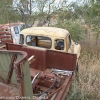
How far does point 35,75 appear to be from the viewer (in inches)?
111

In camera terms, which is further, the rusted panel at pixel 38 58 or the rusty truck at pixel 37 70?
the rusted panel at pixel 38 58

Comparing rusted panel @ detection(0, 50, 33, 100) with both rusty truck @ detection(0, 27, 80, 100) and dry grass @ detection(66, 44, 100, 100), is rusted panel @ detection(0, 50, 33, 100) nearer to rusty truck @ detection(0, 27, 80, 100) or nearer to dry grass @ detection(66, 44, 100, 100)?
rusty truck @ detection(0, 27, 80, 100)

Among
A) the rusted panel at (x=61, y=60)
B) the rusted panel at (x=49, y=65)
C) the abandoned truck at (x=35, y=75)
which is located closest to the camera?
the abandoned truck at (x=35, y=75)

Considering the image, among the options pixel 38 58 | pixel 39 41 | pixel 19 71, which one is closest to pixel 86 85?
pixel 38 58

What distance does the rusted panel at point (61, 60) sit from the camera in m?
3.19

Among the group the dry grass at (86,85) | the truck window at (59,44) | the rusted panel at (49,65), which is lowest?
the dry grass at (86,85)

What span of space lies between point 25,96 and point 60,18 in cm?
805

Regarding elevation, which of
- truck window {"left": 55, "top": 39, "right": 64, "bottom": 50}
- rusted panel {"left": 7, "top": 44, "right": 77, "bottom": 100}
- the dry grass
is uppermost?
truck window {"left": 55, "top": 39, "right": 64, "bottom": 50}

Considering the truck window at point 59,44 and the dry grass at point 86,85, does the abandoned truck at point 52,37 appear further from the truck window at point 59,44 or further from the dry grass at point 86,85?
the dry grass at point 86,85

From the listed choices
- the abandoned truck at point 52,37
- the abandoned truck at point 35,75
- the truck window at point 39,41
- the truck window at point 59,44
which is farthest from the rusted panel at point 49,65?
the truck window at point 39,41

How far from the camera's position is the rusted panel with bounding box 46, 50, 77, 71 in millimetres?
Answer: 3188

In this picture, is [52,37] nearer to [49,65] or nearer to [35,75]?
[49,65]

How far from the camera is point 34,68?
11.4 ft

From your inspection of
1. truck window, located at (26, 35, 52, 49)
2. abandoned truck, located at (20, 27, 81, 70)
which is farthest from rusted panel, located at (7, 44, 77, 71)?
truck window, located at (26, 35, 52, 49)
